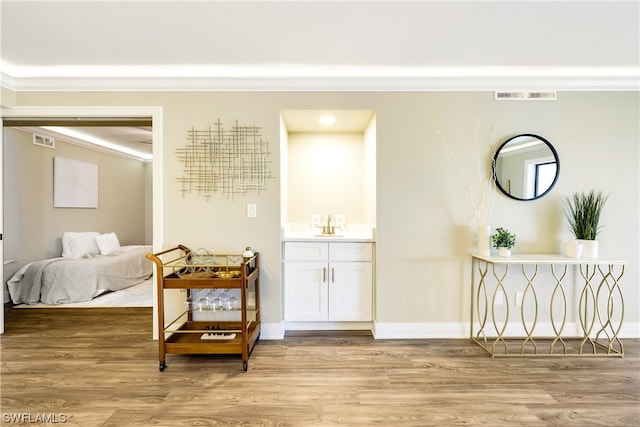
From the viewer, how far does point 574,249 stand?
270 centimetres

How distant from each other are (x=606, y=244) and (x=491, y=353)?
1.54 meters

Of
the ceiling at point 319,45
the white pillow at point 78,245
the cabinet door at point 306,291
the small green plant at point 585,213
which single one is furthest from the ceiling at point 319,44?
the white pillow at point 78,245

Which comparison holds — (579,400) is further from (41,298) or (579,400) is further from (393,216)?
(41,298)

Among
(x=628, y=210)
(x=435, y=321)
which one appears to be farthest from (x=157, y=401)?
(x=628, y=210)

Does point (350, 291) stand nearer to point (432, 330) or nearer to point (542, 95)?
point (432, 330)

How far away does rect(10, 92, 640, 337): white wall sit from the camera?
2.90m

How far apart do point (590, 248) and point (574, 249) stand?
0.41ft

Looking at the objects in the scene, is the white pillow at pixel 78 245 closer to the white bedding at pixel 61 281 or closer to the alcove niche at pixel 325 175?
the white bedding at pixel 61 281

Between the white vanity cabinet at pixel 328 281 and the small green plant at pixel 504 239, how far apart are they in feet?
3.55

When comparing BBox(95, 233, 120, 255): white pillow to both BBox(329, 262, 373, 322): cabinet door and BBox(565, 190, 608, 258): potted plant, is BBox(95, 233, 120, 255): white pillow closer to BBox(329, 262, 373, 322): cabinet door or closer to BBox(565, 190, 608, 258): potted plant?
BBox(329, 262, 373, 322): cabinet door

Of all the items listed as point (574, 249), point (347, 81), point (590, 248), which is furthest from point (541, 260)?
point (347, 81)

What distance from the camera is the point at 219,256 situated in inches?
113

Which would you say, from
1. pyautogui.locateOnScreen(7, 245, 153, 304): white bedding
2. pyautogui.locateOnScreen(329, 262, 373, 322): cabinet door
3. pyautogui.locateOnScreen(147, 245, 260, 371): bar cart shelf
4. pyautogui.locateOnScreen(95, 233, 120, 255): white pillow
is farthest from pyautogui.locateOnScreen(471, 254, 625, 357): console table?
pyautogui.locateOnScreen(95, 233, 120, 255): white pillow

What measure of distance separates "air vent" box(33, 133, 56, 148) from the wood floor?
2.75 metres
